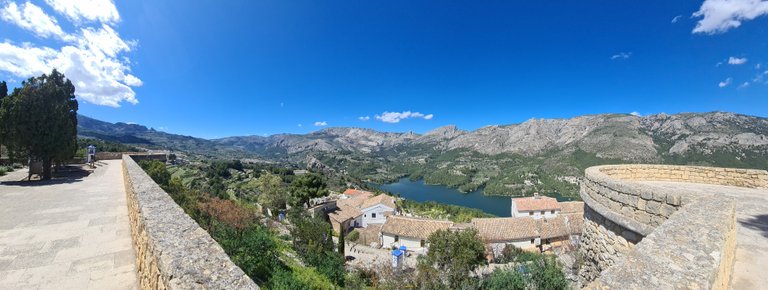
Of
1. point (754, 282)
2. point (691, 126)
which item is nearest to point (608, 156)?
point (691, 126)

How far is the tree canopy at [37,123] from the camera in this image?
575 inches

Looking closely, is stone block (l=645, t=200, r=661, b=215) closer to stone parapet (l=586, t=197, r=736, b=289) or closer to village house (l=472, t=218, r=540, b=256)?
stone parapet (l=586, t=197, r=736, b=289)

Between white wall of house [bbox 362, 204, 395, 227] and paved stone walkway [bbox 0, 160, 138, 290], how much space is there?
36334 millimetres

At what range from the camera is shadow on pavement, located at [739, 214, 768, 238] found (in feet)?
16.5

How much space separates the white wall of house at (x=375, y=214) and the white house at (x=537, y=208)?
71.9 feet

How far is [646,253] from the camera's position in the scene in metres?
2.75

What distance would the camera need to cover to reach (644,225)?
15.6 ft

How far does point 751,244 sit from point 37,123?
2531 cm

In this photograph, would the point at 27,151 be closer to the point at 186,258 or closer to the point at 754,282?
the point at 186,258

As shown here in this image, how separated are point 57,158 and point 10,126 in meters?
2.61

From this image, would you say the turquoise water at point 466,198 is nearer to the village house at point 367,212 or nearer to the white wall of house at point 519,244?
the village house at point 367,212

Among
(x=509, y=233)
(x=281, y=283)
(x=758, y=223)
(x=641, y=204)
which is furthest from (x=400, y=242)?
(x=641, y=204)

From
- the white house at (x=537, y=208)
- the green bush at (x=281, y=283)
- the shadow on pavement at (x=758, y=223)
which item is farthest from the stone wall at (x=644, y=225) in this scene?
the white house at (x=537, y=208)

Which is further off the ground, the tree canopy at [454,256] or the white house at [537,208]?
the tree canopy at [454,256]
